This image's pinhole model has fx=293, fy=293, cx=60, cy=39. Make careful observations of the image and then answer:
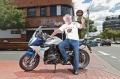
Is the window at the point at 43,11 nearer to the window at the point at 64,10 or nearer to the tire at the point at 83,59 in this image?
the window at the point at 64,10

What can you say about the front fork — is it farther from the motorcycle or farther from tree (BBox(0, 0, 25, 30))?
tree (BBox(0, 0, 25, 30))

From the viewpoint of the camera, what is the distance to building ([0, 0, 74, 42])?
41094mm

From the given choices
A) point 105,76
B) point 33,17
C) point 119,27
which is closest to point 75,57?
point 105,76

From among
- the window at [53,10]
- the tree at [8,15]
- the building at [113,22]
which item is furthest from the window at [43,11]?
the building at [113,22]

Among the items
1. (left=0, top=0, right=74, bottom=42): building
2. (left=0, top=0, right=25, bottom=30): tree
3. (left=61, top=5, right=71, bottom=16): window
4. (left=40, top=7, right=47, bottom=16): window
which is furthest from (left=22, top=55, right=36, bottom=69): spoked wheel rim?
(left=40, top=7, right=47, bottom=16): window

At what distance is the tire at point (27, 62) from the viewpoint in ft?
30.6

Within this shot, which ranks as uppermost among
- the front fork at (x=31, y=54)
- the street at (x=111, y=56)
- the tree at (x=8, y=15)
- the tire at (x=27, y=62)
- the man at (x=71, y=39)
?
the tree at (x=8, y=15)

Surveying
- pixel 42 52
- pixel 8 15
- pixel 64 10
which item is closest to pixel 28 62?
pixel 42 52

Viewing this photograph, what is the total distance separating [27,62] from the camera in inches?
369

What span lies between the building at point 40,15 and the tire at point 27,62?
31.2 m

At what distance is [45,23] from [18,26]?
4137mm

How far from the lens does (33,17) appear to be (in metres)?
42.9

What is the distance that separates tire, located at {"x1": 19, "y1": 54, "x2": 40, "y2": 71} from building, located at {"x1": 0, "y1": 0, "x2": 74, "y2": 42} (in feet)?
102

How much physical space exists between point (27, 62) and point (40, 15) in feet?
110
